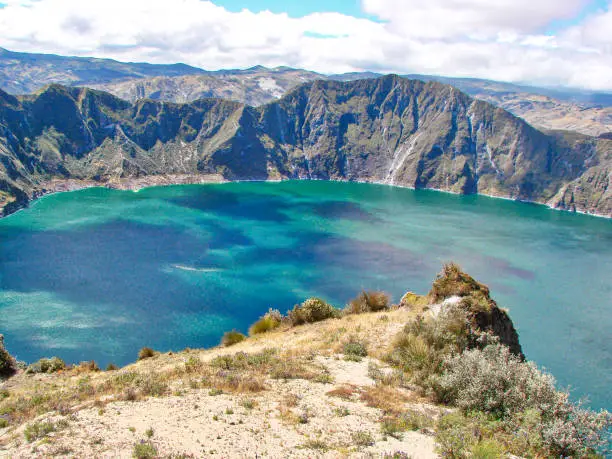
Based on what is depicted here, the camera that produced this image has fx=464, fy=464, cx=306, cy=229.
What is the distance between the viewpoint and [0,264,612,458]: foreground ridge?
15883 mm

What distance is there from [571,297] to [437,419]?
101983 millimetres

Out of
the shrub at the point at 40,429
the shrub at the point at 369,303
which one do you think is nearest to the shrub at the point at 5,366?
the shrub at the point at 40,429

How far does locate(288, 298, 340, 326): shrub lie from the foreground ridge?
951 centimetres

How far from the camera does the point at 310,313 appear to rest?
38500mm

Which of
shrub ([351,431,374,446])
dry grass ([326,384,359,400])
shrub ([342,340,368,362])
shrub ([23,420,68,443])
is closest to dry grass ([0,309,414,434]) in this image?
shrub ([342,340,368,362])

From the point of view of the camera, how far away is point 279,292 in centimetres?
9800

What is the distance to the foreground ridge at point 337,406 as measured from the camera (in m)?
15.9

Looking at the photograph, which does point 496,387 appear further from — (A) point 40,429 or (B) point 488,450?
(A) point 40,429

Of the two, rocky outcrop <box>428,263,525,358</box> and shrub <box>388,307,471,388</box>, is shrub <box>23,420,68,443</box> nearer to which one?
shrub <box>388,307,471,388</box>

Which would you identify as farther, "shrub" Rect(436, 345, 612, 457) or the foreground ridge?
"shrub" Rect(436, 345, 612, 457)

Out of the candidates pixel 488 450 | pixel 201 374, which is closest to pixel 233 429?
pixel 201 374

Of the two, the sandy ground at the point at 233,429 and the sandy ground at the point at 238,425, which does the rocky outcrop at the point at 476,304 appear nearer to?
the sandy ground at the point at 238,425

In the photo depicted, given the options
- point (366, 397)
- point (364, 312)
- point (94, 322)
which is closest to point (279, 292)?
point (94, 322)

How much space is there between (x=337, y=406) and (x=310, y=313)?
19.3 m
